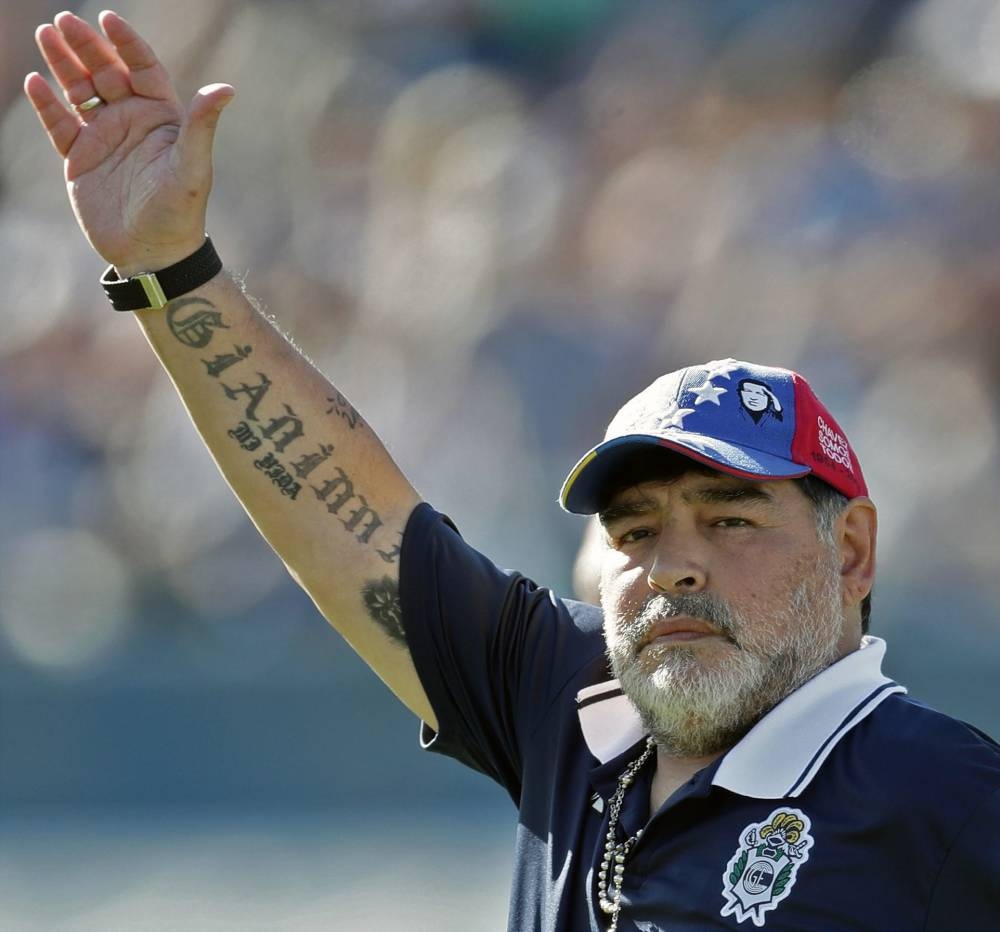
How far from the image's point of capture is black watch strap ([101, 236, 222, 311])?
1.44m

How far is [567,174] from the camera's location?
6172 mm

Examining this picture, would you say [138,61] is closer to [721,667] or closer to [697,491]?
[697,491]

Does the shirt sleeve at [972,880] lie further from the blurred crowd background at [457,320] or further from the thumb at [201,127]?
the blurred crowd background at [457,320]

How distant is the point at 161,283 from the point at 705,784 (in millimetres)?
729

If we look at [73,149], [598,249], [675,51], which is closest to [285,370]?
[73,149]

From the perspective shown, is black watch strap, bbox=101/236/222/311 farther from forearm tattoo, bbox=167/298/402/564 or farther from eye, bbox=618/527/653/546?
eye, bbox=618/527/653/546

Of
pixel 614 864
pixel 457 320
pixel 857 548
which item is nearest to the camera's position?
pixel 614 864

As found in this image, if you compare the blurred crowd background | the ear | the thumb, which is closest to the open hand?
the thumb

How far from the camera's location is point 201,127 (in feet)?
4.55

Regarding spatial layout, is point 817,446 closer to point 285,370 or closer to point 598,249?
point 285,370

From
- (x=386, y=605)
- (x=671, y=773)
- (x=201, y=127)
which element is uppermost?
(x=201, y=127)

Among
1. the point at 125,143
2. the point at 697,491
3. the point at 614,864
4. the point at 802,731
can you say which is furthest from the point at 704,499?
the point at 125,143

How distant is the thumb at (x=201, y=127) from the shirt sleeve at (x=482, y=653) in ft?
1.44

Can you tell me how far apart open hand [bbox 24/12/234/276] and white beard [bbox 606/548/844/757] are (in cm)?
60
